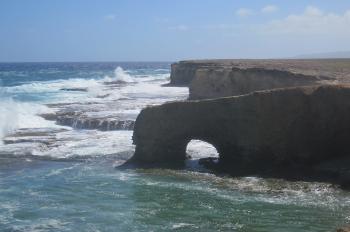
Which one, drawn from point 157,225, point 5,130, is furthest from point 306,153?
point 5,130

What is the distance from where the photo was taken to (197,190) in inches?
792

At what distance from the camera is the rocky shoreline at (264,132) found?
73.8 feet

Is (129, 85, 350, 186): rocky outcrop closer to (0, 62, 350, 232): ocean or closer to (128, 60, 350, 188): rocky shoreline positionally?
(128, 60, 350, 188): rocky shoreline

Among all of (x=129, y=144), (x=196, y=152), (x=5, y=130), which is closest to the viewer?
(x=196, y=152)

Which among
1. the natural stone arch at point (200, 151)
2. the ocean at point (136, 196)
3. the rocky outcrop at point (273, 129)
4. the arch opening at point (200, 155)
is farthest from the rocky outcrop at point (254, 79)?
the ocean at point (136, 196)

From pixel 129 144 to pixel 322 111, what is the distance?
1078cm

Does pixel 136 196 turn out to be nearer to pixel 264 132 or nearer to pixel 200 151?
pixel 264 132

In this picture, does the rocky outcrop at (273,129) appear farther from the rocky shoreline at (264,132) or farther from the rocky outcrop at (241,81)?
the rocky outcrop at (241,81)

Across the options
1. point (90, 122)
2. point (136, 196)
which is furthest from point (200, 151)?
point (90, 122)

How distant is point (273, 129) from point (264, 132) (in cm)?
38

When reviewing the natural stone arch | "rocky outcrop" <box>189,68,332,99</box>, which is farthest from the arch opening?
"rocky outcrop" <box>189,68,332,99</box>

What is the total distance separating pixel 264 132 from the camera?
2311 cm

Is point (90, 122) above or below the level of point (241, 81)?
below

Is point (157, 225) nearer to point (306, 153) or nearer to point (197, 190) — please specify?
point (197, 190)
